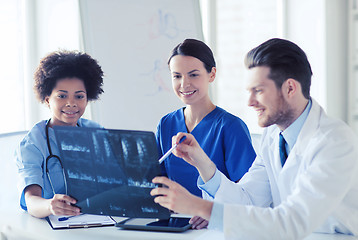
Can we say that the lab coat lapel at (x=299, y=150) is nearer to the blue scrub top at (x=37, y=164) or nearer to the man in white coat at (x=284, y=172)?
the man in white coat at (x=284, y=172)

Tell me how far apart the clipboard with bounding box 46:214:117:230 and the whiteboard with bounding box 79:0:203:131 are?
3.46ft

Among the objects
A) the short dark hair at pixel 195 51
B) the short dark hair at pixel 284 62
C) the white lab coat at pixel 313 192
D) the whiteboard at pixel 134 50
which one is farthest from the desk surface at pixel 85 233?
the whiteboard at pixel 134 50

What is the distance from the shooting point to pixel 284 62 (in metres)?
1.20

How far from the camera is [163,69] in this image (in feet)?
8.63

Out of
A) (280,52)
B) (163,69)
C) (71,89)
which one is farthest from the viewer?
(163,69)

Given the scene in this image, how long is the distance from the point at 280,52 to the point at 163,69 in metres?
1.47

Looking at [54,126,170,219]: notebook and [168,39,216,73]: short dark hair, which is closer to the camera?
[54,126,170,219]: notebook

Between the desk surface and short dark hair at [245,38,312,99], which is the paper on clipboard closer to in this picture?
the desk surface

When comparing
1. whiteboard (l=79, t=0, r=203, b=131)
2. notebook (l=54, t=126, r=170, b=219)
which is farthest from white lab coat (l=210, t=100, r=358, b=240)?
whiteboard (l=79, t=0, r=203, b=131)

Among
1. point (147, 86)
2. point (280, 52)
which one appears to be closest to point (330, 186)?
point (280, 52)

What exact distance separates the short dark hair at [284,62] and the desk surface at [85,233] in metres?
0.45

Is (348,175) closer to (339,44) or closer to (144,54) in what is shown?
(144,54)

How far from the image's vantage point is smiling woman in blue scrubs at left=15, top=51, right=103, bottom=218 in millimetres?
1494

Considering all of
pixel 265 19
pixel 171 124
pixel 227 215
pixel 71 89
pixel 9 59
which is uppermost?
pixel 265 19
